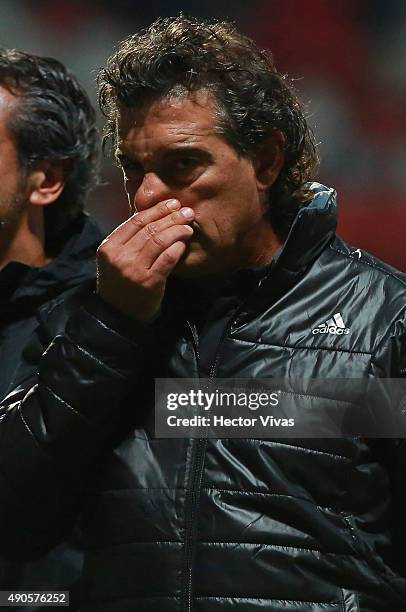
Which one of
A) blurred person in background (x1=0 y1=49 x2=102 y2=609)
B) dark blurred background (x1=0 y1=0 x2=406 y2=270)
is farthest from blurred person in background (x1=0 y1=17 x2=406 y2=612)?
dark blurred background (x1=0 y1=0 x2=406 y2=270)

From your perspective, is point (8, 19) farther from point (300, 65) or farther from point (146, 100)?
point (146, 100)

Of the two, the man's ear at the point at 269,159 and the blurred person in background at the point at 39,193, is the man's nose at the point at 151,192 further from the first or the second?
the blurred person in background at the point at 39,193

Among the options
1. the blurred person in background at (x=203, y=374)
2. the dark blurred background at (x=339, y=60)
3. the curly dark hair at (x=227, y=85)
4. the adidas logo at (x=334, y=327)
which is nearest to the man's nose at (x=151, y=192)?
the blurred person in background at (x=203, y=374)

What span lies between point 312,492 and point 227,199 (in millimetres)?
429

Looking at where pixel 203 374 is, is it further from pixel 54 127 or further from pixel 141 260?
pixel 54 127

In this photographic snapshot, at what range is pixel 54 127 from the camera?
6.94ft

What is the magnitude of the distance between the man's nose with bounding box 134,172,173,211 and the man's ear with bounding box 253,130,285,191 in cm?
17

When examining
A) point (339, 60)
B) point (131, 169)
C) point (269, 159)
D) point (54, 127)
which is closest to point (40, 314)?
point (131, 169)

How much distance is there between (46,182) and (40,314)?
1.66 ft

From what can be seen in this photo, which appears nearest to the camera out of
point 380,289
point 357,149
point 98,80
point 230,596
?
point 230,596

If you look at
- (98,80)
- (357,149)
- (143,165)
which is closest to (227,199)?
(143,165)

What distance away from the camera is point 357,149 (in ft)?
10.3

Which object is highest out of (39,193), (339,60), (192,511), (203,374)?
(339,60)

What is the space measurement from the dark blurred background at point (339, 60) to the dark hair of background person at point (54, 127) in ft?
3.04
